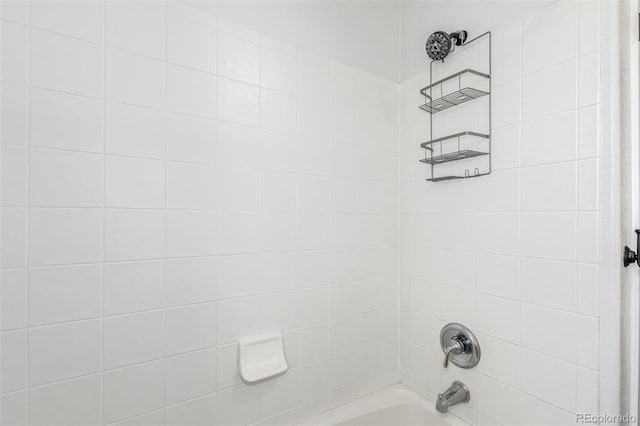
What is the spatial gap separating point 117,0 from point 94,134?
17.6 inches

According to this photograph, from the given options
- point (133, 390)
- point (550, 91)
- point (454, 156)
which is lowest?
point (133, 390)

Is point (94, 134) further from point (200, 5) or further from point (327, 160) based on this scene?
A: point (327, 160)

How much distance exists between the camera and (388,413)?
60.1 inches

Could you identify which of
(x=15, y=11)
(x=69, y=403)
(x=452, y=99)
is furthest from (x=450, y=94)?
(x=69, y=403)

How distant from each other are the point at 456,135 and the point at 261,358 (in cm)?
120

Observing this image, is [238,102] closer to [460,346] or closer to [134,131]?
[134,131]

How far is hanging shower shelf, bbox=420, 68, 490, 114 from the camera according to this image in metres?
1.27

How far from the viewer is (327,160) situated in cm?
146

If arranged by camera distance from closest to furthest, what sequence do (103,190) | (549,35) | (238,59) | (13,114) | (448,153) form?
(13,114), (103,190), (549,35), (238,59), (448,153)

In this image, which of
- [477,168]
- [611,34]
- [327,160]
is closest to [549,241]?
[477,168]

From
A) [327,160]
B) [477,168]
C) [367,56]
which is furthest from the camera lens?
[367,56]

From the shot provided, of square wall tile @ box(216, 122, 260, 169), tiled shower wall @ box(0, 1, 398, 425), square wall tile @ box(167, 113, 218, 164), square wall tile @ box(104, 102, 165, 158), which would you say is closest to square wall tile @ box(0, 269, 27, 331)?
tiled shower wall @ box(0, 1, 398, 425)

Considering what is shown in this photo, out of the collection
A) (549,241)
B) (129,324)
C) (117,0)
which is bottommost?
(129,324)

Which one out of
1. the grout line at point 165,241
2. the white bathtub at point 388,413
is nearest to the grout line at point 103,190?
the grout line at point 165,241
